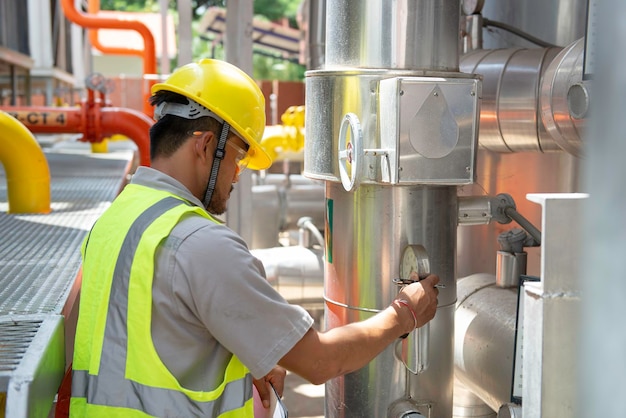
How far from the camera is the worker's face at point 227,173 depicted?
214 centimetres

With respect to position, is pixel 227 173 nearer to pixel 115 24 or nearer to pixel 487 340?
pixel 487 340

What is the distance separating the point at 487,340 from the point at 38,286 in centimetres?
173

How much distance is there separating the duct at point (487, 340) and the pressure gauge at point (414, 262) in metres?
0.67

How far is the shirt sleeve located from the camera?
1829 millimetres

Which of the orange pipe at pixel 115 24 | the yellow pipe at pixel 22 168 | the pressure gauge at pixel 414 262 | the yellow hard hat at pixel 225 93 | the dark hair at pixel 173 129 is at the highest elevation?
the orange pipe at pixel 115 24

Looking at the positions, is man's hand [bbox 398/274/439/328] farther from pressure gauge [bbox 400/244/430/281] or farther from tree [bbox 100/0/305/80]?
tree [bbox 100/0/305/80]

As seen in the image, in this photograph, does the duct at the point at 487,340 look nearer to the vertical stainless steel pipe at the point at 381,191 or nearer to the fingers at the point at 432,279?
the vertical stainless steel pipe at the point at 381,191

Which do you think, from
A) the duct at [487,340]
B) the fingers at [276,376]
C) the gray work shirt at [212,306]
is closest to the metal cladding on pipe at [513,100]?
the duct at [487,340]

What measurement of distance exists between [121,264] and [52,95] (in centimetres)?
1132

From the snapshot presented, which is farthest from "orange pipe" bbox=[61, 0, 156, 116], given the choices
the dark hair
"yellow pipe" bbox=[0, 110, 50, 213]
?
the dark hair

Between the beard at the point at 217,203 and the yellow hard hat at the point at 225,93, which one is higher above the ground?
the yellow hard hat at the point at 225,93

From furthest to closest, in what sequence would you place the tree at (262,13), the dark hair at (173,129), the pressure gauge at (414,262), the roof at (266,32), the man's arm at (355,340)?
the tree at (262,13)
the roof at (266,32)
the pressure gauge at (414,262)
the dark hair at (173,129)
the man's arm at (355,340)

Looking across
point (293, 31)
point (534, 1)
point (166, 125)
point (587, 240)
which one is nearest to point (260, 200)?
point (534, 1)

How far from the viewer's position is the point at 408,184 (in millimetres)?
2570
